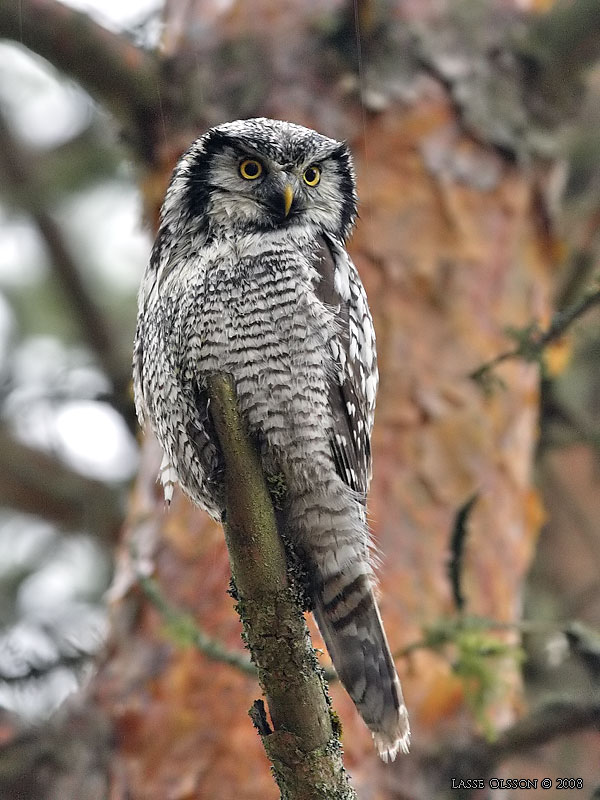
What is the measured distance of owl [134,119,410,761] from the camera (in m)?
2.65

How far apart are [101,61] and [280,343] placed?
110 centimetres

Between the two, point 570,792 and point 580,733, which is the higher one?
point 570,792

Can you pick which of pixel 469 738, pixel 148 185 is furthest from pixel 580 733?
pixel 148 185

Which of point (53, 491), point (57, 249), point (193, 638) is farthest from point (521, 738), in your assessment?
point (57, 249)

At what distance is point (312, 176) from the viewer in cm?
280

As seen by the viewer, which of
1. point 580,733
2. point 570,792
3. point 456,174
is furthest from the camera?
point 570,792

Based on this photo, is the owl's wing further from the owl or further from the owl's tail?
the owl's tail

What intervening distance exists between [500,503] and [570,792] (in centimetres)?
266

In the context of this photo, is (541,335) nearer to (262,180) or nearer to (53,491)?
(262,180)

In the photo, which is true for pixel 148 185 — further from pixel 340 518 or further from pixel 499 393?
pixel 499 393

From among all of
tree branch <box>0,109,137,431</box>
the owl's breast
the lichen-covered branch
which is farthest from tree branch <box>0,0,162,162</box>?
tree branch <box>0,109,137,431</box>

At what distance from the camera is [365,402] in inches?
119

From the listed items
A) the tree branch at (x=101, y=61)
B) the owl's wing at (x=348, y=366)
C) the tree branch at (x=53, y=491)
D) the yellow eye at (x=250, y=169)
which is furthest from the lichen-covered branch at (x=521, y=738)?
the tree branch at (x=53, y=491)

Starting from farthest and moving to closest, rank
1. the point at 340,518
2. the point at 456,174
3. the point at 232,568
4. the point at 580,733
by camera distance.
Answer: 1. the point at 456,174
2. the point at 580,733
3. the point at 340,518
4. the point at 232,568
